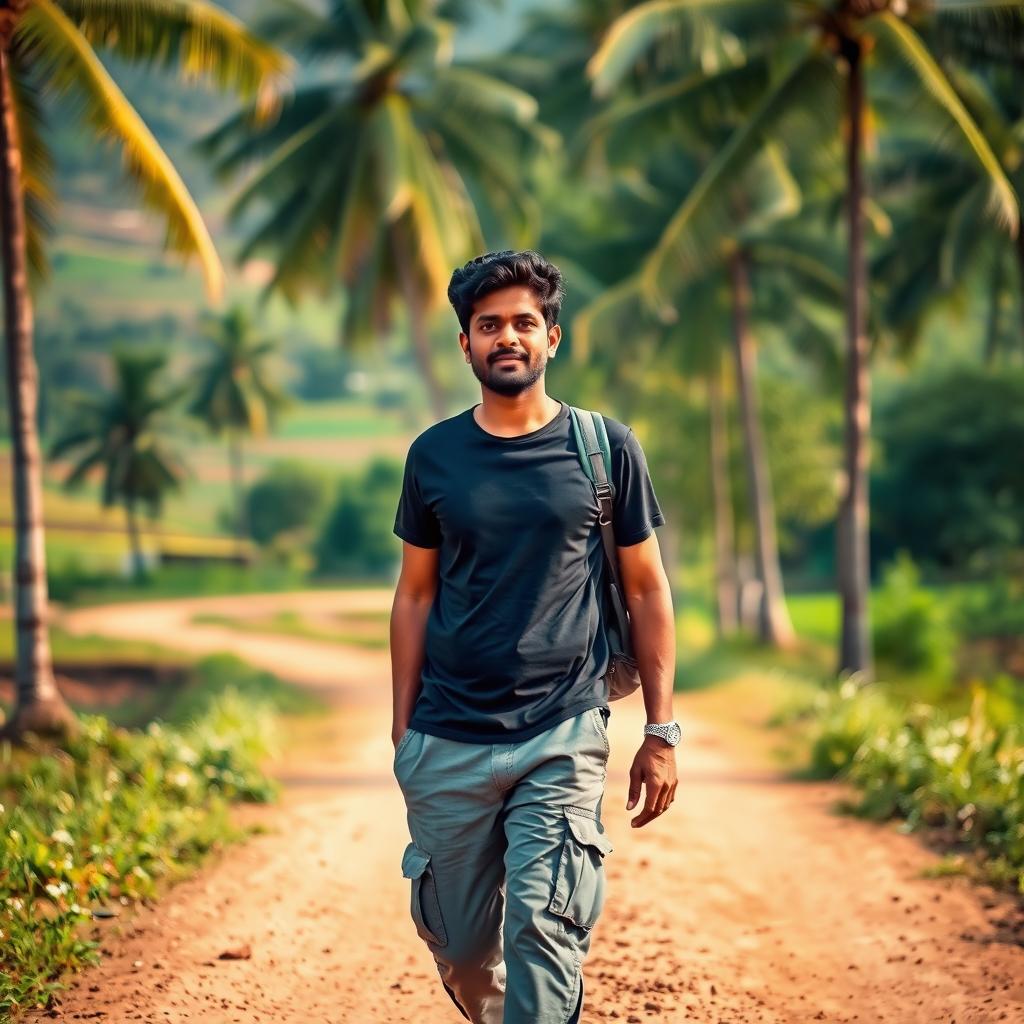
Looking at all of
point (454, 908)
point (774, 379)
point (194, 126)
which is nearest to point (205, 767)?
point (454, 908)

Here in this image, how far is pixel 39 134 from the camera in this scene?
37.2 feet

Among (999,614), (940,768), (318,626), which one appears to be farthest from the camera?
(318,626)

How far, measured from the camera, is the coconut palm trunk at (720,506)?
2695cm

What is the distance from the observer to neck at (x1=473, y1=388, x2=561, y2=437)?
3.64 m

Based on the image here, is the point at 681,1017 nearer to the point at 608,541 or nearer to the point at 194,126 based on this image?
the point at 608,541

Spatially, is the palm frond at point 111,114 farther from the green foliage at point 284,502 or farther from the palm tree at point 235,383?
the green foliage at point 284,502

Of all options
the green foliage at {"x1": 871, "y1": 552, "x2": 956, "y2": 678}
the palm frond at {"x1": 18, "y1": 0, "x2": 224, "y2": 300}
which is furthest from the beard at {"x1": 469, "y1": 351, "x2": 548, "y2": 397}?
the green foliage at {"x1": 871, "y1": 552, "x2": 956, "y2": 678}

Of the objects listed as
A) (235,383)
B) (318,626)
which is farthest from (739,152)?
(235,383)

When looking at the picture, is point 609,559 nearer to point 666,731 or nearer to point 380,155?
point 666,731

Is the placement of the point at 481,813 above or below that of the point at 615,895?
above

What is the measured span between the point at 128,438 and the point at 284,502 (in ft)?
32.5

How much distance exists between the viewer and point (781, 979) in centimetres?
528

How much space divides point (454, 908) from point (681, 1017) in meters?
1.50

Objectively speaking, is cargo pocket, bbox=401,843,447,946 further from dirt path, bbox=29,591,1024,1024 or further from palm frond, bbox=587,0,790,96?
palm frond, bbox=587,0,790,96
